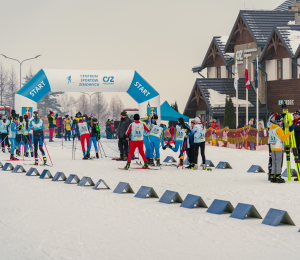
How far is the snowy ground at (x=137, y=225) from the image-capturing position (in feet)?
18.6

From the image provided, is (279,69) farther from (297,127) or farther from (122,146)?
(297,127)

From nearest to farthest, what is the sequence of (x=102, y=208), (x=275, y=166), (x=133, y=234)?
1. (x=133, y=234)
2. (x=102, y=208)
3. (x=275, y=166)

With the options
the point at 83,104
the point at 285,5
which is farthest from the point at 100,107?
the point at 285,5

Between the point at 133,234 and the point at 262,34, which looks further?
the point at 262,34

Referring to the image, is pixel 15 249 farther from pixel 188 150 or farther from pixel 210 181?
pixel 188 150

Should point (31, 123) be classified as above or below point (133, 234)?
above

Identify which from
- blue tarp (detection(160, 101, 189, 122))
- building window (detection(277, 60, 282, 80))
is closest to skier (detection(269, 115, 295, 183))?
blue tarp (detection(160, 101, 189, 122))

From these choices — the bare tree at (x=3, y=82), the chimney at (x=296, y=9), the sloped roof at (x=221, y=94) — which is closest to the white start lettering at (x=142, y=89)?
the sloped roof at (x=221, y=94)

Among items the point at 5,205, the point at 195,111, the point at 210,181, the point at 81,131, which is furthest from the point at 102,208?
the point at 195,111

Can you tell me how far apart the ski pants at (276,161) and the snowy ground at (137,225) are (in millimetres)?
400

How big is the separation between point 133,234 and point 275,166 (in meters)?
6.23

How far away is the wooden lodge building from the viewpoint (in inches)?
1474

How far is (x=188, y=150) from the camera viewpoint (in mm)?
16188

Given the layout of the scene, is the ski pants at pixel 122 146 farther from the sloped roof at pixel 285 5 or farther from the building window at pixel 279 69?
the sloped roof at pixel 285 5
